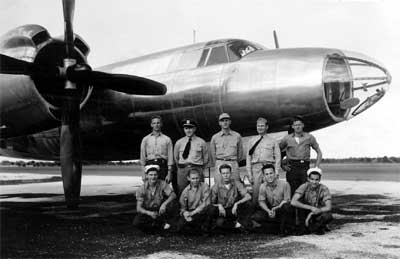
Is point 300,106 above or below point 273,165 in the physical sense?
above

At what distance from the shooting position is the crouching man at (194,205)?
6.45 metres

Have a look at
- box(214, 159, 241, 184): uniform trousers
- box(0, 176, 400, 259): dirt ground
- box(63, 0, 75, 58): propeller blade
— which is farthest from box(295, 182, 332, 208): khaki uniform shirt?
box(63, 0, 75, 58): propeller blade

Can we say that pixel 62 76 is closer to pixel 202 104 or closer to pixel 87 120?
pixel 87 120

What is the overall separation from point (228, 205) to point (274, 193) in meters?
0.71

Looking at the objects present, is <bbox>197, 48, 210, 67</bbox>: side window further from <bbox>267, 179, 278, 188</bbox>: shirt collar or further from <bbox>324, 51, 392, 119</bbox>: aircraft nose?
<bbox>267, 179, 278, 188</bbox>: shirt collar

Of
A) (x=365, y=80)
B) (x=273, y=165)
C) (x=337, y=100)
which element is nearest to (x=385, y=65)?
(x=365, y=80)

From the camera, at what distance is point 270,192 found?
6703 mm

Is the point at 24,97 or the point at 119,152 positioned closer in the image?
the point at 24,97

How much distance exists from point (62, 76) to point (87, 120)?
199cm

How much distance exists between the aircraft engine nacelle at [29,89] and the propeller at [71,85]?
0.92 feet

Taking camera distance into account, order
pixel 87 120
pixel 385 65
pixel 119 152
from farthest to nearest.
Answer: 1. pixel 119 152
2. pixel 87 120
3. pixel 385 65

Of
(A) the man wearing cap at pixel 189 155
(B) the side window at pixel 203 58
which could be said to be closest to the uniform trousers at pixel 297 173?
(A) the man wearing cap at pixel 189 155

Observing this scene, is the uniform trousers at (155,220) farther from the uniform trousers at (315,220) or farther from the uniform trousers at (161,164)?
the uniform trousers at (315,220)

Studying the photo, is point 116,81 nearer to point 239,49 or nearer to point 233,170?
point 239,49
